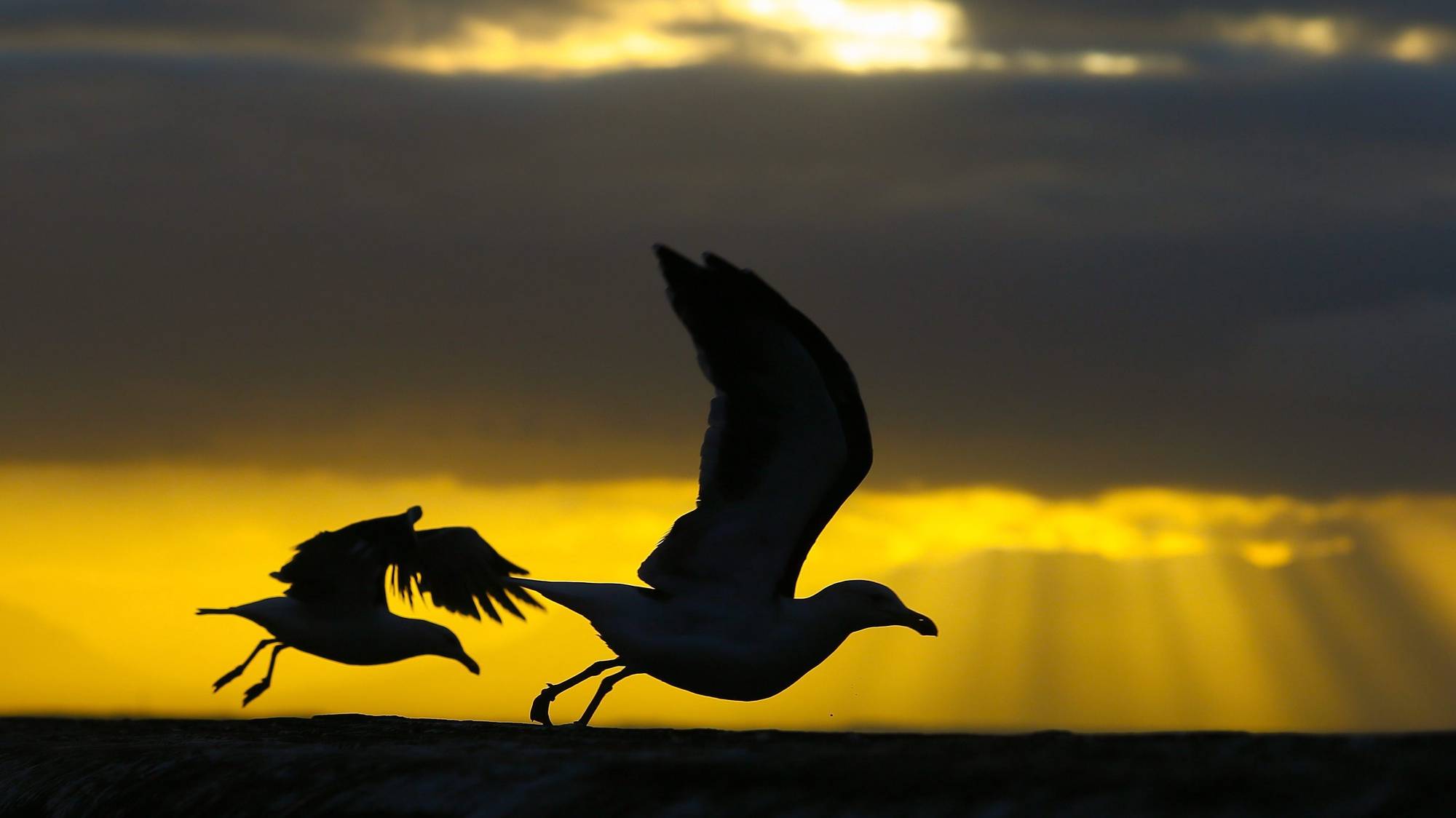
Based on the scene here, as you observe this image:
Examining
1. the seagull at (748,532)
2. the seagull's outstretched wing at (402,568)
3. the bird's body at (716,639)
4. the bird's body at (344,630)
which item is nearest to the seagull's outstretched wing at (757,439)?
the seagull at (748,532)

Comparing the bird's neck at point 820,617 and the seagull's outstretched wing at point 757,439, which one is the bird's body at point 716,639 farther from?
the seagull's outstretched wing at point 757,439

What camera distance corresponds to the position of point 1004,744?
221 inches

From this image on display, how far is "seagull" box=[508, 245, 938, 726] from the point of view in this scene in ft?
35.6

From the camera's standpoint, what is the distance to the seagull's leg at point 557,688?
12.3 metres

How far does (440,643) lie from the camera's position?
81.6 ft

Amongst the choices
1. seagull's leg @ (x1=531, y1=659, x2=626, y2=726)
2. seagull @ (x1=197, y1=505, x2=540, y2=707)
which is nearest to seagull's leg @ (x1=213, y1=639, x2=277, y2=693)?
seagull @ (x1=197, y1=505, x2=540, y2=707)

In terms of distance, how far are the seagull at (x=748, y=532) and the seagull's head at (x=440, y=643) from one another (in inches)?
486

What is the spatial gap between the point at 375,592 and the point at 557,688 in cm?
1123

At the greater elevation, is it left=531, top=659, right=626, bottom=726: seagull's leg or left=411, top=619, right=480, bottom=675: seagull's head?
left=411, top=619, right=480, bottom=675: seagull's head

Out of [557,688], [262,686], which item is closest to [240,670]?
[262,686]

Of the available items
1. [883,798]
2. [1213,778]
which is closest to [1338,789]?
[1213,778]

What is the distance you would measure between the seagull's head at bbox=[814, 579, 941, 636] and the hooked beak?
70 mm

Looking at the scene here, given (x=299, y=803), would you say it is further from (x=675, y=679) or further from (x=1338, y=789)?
(x=675, y=679)

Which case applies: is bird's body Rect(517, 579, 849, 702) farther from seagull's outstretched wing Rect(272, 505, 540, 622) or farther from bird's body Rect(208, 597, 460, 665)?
bird's body Rect(208, 597, 460, 665)
